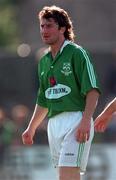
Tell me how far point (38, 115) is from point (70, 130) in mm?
639

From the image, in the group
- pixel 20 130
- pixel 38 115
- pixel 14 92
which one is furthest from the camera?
pixel 14 92

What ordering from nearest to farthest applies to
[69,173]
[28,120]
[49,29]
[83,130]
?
[83,130]
[69,173]
[49,29]
[28,120]

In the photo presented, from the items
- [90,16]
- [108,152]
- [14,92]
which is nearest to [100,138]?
[108,152]

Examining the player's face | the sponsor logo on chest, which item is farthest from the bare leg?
→ the player's face

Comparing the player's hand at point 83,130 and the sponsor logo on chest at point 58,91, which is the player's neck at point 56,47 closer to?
the sponsor logo on chest at point 58,91

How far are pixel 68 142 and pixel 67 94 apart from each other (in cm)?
43

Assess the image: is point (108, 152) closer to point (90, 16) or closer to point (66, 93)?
point (66, 93)

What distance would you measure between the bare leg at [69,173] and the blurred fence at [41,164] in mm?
6311

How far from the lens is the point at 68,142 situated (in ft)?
28.9

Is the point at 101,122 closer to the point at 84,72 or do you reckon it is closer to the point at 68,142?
the point at 68,142

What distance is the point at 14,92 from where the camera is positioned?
1986 centimetres

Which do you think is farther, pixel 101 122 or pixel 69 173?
pixel 101 122

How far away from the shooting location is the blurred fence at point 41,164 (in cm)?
1521

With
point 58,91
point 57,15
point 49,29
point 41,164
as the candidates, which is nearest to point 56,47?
point 49,29
